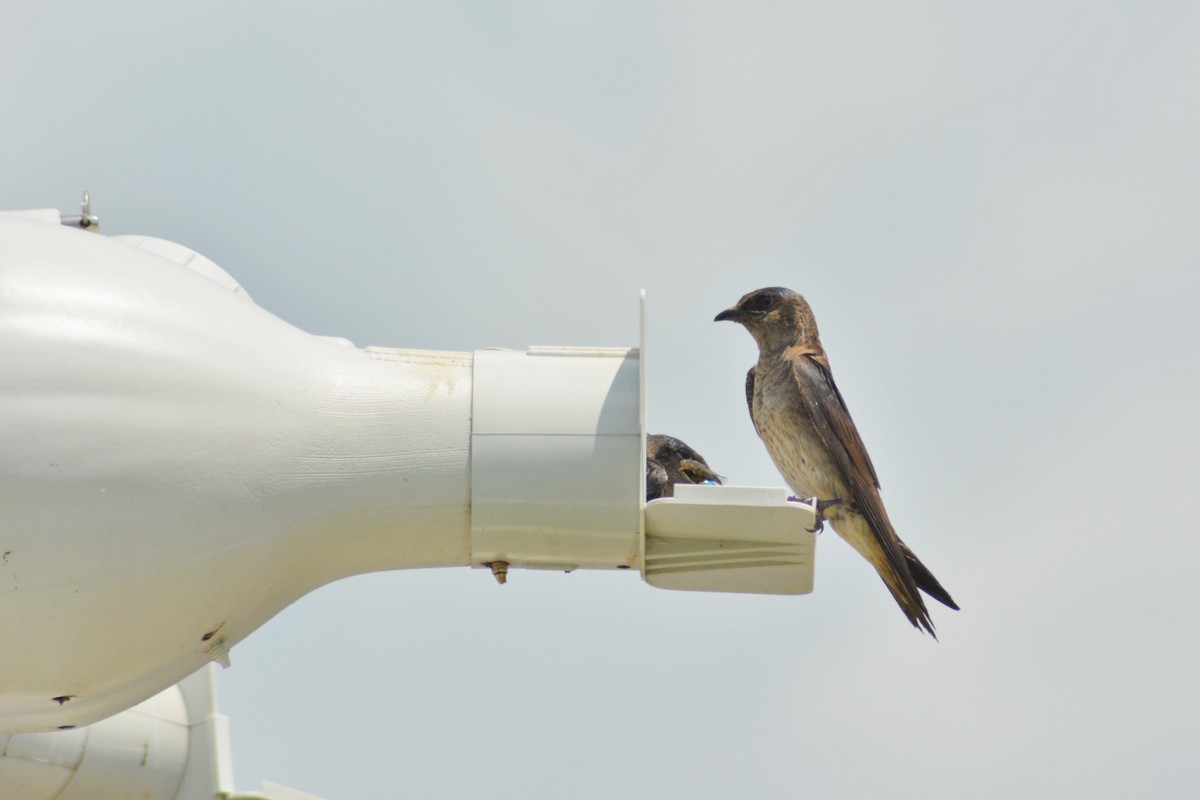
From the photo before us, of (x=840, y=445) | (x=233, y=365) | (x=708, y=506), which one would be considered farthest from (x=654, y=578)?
(x=840, y=445)

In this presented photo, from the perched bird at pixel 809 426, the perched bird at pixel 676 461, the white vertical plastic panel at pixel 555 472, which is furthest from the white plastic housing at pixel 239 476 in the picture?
the perched bird at pixel 809 426

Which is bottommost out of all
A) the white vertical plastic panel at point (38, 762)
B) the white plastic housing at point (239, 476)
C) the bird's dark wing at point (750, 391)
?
the white vertical plastic panel at point (38, 762)

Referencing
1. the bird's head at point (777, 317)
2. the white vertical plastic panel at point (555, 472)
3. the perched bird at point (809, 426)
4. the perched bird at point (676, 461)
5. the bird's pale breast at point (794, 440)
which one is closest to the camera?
the white vertical plastic panel at point (555, 472)

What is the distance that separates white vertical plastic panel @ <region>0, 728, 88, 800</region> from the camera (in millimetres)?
6262

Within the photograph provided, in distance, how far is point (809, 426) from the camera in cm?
859

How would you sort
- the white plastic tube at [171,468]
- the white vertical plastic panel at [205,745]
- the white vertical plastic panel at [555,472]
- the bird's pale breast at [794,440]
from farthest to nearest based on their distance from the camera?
the bird's pale breast at [794,440], the white vertical plastic panel at [205,745], the white vertical plastic panel at [555,472], the white plastic tube at [171,468]

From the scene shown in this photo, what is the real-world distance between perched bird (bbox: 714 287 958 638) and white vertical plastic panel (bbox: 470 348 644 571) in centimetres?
334

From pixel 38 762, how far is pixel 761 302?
4.71 metres

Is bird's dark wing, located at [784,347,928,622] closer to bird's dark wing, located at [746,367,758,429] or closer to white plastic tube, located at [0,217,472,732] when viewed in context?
bird's dark wing, located at [746,367,758,429]

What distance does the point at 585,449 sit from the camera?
4680mm

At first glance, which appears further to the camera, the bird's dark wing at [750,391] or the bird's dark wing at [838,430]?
the bird's dark wing at [750,391]

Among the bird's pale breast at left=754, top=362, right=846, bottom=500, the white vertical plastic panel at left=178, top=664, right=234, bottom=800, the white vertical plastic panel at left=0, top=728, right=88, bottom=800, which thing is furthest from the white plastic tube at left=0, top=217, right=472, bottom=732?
the bird's pale breast at left=754, top=362, right=846, bottom=500

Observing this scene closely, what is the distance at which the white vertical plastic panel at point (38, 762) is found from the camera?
6.26 meters

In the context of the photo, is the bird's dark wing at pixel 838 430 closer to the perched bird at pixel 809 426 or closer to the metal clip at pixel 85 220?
the perched bird at pixel 809 426
